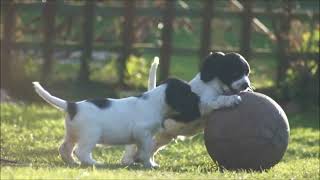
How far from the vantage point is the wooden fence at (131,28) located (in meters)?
16.1

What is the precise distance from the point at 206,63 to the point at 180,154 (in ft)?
7.63

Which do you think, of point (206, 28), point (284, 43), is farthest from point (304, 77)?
point (206, 28)

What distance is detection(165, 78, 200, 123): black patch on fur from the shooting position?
827 cm

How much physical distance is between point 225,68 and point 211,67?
0.16 m

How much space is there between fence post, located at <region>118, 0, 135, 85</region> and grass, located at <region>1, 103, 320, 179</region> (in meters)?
2.10

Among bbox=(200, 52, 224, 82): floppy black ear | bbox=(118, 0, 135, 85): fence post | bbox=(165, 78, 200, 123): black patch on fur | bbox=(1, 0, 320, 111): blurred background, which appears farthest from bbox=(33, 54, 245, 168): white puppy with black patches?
bbox=(118, 0, 135, 85): fence post

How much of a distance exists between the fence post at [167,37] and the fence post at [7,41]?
9.37 feet

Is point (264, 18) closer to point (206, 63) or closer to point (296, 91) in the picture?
point (296, 91)

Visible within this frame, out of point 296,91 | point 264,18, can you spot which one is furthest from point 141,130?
point 264,18

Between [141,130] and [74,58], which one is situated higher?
[141,130]

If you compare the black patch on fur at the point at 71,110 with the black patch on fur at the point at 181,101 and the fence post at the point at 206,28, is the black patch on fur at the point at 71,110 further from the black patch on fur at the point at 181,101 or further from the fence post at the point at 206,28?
the fence post at the point at 206,28

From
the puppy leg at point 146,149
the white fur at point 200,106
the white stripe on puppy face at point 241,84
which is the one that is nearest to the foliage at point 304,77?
the white fur at point 200,106

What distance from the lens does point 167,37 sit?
16.1 m

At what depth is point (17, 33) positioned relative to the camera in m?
17.1
